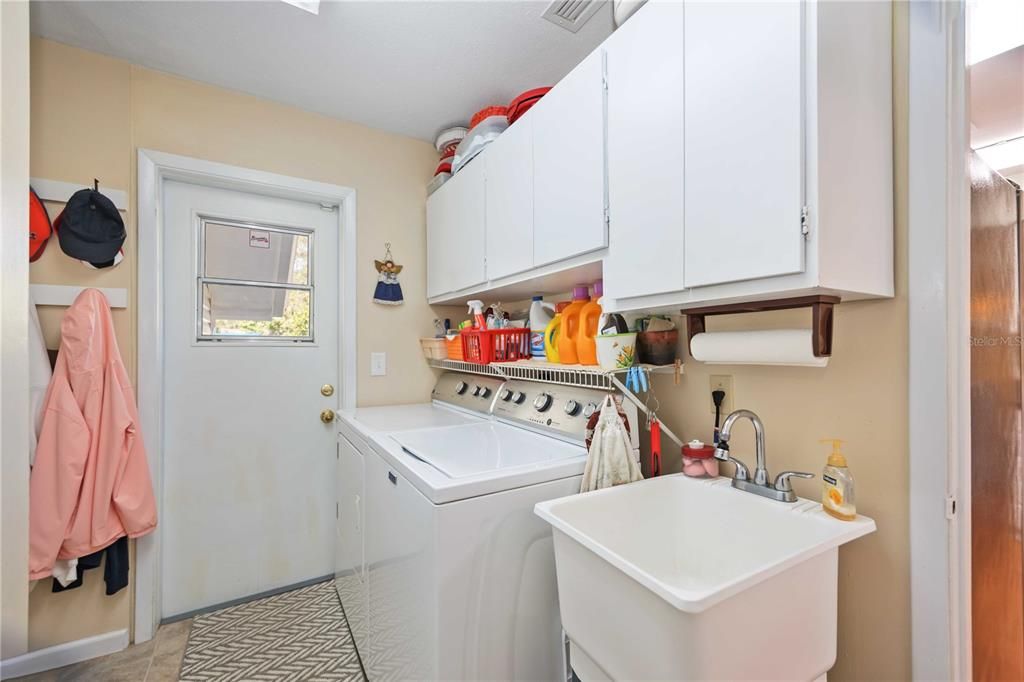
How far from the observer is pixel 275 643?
73.3 inches

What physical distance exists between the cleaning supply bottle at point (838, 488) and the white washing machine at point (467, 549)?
599 millimetres

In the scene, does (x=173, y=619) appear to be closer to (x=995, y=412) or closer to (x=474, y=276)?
(x=474, y=276)

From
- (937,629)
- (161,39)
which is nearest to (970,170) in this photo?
(937,629)

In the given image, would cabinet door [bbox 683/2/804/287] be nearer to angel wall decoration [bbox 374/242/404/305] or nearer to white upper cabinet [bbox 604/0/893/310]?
white upper cabinet [bbox 604/0/893/310]

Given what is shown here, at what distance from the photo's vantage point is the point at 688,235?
1.03 m

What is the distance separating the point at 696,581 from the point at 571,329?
884 mm

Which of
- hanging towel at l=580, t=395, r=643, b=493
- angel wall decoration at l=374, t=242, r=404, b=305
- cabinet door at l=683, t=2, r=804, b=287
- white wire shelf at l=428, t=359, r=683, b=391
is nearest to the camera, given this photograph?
cabinet door at l=683, t=2, r=804, b=287

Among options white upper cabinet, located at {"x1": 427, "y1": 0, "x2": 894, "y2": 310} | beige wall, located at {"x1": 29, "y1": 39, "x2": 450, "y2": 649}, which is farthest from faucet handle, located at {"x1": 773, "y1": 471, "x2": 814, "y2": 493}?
beige wall, located at {"x1": 29, "y1": 39, "x2": 450, "y2": 649}

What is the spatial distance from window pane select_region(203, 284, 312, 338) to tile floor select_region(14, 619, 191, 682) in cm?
137

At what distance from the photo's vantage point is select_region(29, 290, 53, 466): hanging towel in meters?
1.58

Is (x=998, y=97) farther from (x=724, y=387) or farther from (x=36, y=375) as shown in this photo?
(x=36, y=375)

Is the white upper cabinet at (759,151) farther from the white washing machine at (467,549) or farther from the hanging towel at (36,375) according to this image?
the hanging towel at (36,375)

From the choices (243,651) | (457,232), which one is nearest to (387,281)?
(457,232)

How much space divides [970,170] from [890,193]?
7.6 inches
